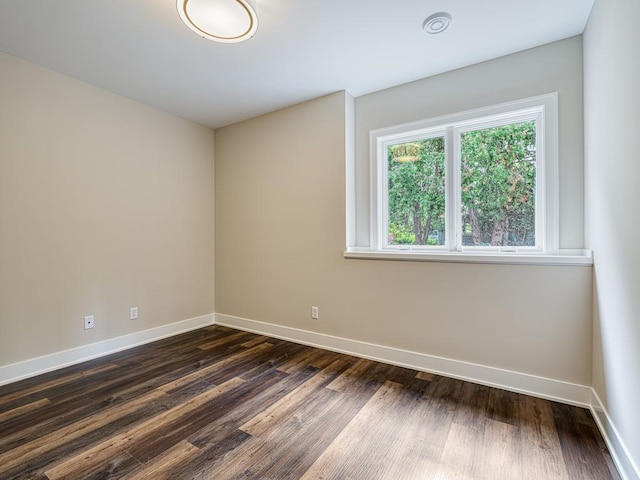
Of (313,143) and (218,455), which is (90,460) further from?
(313,143)

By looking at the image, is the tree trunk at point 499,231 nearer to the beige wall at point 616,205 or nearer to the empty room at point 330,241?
the empty room at point 330,241

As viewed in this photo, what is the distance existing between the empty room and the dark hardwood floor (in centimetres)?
2

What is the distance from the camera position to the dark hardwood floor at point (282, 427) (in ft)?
4.75

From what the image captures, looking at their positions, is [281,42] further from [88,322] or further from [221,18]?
[88,322]

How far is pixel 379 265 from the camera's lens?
8.98ft

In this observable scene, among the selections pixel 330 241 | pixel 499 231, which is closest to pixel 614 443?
pixel 499 231

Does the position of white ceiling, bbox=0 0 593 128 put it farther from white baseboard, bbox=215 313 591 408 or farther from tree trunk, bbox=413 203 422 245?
white baseboard, bbox=215 313 591 408

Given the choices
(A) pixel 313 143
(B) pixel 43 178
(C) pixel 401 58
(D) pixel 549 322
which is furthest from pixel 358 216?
(B) pixel 43 178

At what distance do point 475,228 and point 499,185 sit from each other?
39 cm

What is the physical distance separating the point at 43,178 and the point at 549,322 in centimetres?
407

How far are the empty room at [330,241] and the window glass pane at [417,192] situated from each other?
2 centimetres

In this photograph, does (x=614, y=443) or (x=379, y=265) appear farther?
(x=379, y=265)

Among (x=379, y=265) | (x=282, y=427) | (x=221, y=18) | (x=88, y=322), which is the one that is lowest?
(x=282, y=427)

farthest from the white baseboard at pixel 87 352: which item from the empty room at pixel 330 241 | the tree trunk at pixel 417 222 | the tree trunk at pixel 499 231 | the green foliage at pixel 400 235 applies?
the tree trunk at pixel 499 231
